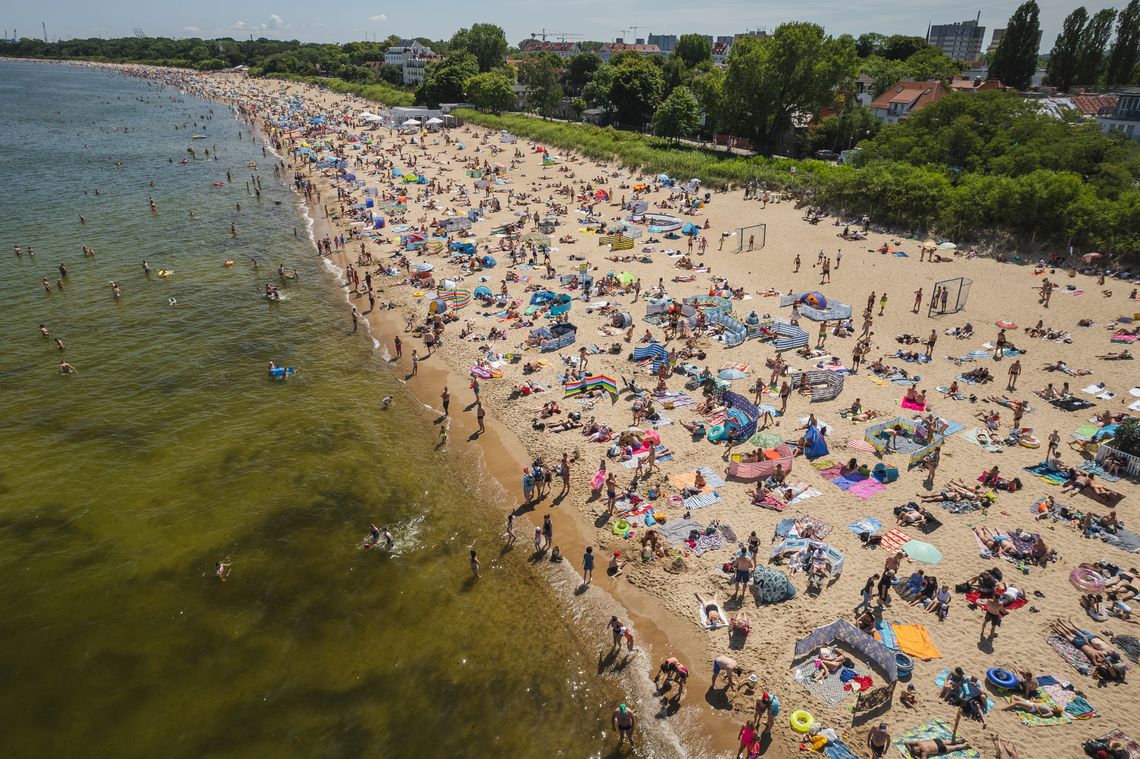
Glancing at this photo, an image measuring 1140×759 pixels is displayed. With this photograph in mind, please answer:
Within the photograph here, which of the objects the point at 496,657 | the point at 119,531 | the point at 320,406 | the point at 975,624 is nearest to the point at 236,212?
the point at 320,406

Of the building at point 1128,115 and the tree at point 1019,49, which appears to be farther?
the tree at point 1019,49

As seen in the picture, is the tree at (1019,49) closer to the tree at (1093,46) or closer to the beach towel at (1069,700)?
the tree at (1093,46)

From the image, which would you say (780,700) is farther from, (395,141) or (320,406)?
(395,141)

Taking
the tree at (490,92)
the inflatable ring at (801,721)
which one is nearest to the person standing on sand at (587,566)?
the inflatable ring at (801,721)

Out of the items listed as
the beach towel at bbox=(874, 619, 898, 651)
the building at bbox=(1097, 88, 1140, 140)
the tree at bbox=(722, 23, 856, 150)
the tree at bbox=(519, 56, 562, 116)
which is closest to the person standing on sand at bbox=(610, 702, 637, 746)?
the beach towel at bbox=(874, 619, 898, 651)

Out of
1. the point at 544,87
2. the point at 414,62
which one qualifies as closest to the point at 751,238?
the point at 544,87

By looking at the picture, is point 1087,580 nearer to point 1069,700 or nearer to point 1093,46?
point 1069,700
